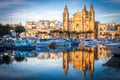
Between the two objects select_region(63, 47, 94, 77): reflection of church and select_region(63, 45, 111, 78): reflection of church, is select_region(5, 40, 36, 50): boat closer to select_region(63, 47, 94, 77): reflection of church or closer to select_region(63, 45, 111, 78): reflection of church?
select_region(63, 45, 111, 78): reflection of church

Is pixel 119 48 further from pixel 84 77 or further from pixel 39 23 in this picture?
pixel 39 23

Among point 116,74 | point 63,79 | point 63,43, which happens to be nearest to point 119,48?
point 116,74

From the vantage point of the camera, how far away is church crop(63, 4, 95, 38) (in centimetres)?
4244

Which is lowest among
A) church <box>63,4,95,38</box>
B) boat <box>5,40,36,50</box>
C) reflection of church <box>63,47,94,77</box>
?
reflection of church <box>63,47,94,77</box>

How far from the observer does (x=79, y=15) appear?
42.6 m

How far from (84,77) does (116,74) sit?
862 millimetres

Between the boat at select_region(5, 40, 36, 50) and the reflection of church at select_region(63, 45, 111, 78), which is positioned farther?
the boat at select_region(5, 40, 36, 50)

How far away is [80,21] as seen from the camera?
140ft

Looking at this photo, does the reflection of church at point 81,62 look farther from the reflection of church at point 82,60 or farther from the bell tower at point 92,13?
the bell tower at point 92,13

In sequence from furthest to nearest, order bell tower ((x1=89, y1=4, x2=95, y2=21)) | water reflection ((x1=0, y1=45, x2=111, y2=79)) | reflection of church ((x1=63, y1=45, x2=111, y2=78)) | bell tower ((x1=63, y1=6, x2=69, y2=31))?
bell tower ((x1=89, y1=4, x2=95, y2=21))
bell tower ((x1=63, y1=6, x2=69, y2=31))
reflection of church ((x1=63, y1=45, x2=111, y2=78))
water reflection ((x1=0, y1=45, x2=111, y2=79))

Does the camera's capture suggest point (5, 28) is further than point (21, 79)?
Yes

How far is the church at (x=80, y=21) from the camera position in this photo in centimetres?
4244

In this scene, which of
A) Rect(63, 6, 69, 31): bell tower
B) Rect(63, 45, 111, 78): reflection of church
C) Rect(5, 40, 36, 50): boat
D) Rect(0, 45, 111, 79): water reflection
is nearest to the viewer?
Rect(0, 45, 111, 79): water reflection

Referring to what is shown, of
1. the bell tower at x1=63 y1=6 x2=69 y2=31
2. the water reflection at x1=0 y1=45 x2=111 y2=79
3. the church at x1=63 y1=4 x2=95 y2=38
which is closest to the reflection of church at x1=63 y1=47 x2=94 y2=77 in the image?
the water reflection at x1=0 y1=45 x2=111 y2=79
